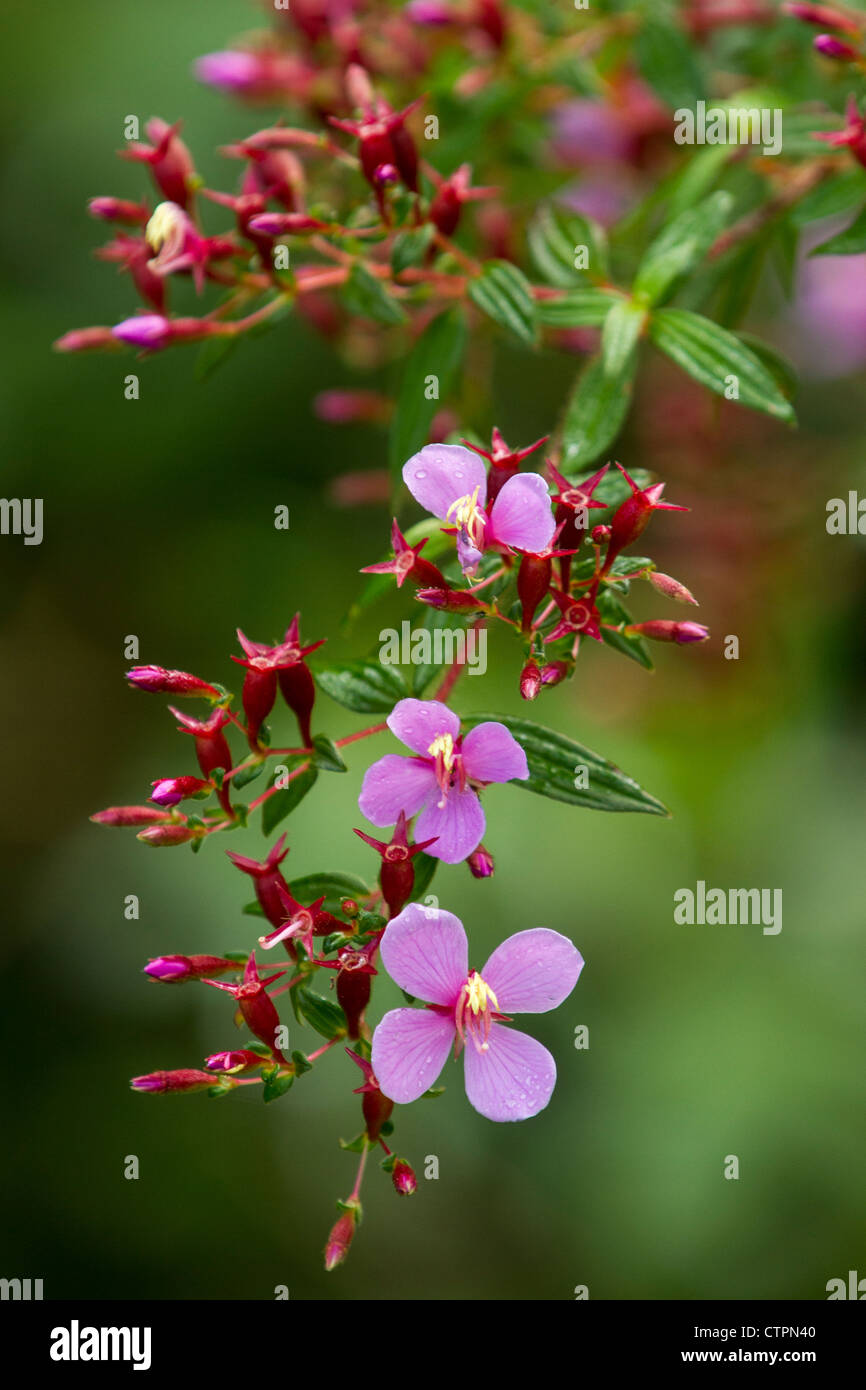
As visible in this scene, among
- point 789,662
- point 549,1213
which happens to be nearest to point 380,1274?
point 549,1213

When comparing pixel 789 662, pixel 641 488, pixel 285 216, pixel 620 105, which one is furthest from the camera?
pixel 789 662

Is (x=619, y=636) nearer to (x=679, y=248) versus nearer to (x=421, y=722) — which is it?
(x=421, y=722)

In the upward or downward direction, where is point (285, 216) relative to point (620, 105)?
downward

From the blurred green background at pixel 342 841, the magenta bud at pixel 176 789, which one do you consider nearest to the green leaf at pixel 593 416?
the magenta bud at pixel 176 789

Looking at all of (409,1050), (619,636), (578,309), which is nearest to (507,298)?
(578,309)

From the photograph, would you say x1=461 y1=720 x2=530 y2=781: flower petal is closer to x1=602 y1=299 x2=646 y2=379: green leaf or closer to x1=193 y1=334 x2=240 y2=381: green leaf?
x1=602 y1=299 x2=646 y2=379: green leaf

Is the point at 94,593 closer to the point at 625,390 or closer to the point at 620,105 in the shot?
the point at 620,105

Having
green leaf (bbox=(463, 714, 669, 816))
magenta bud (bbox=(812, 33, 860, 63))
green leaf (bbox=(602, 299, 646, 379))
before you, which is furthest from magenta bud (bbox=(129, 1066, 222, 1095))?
magenta bud (bbox=(812, 33, 860, 63))
